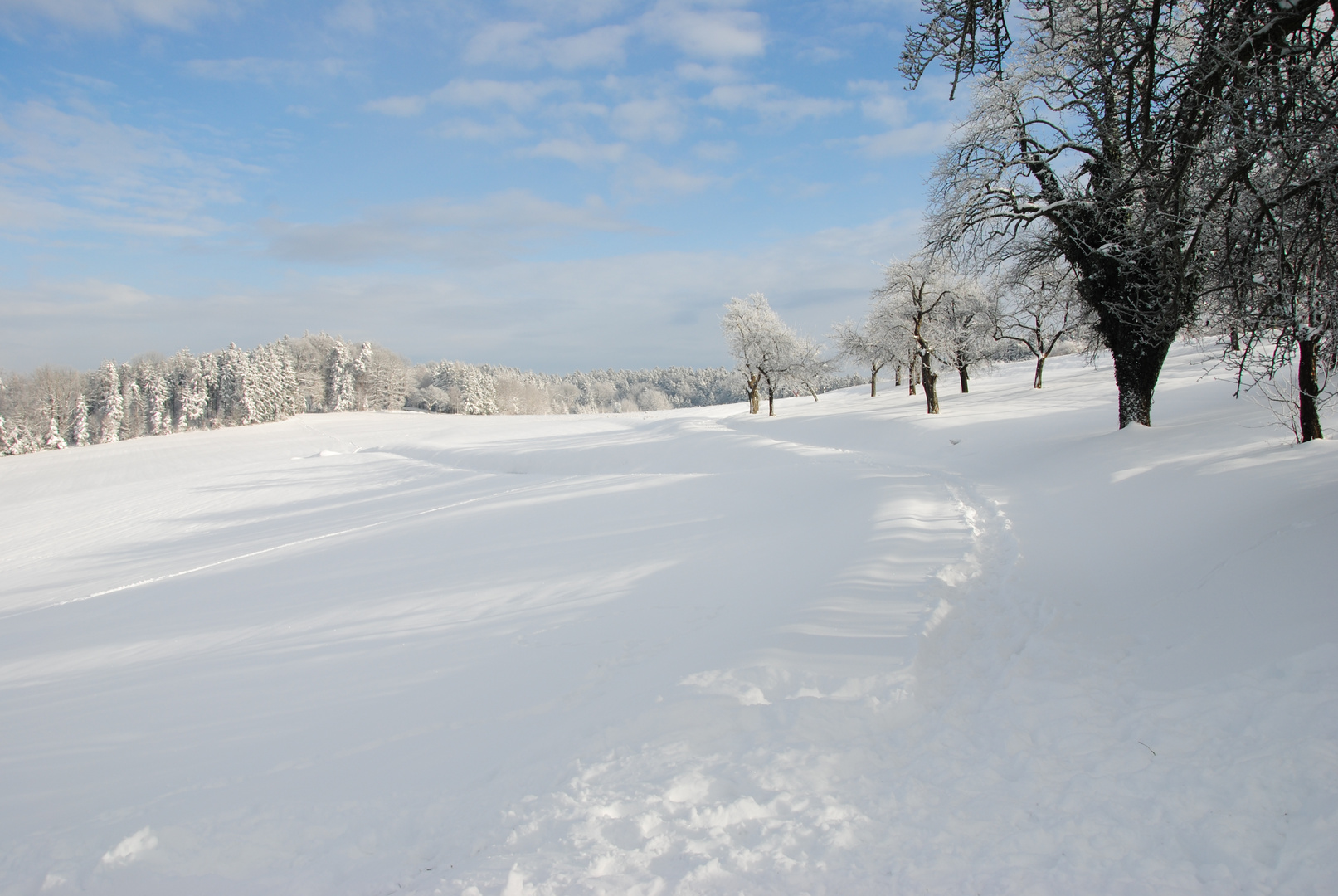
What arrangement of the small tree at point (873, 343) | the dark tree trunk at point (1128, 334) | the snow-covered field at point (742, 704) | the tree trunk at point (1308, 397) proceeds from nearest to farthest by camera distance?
the snow-covered field at point (742, 704), the tree trunk at point (1308, 397), the dark tree trunk at point (1128, 334), the small tree at point (873, 343)

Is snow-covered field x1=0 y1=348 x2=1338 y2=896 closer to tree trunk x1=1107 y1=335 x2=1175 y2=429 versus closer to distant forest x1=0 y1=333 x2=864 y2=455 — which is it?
tree trunk x1=1107 y1=335 x2=1175 y2=429

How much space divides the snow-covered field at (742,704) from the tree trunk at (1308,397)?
576 mm

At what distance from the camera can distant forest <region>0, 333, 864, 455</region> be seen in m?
55.3

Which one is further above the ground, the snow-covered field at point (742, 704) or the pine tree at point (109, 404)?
the pine tree at point (109, 404)

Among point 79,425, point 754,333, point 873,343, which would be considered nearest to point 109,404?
point 79,425

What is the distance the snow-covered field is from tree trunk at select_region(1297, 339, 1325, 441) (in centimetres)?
58

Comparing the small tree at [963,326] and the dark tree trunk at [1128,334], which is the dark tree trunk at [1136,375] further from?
the small tree at [963,326]

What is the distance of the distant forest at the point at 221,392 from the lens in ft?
182

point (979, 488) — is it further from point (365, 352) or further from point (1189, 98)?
point (365, 352)

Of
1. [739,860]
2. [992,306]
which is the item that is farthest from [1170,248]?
[992,306]

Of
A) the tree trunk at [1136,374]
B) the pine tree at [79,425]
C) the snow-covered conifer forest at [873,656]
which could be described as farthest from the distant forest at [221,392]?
the snow-covered conifer forest at [873,656]

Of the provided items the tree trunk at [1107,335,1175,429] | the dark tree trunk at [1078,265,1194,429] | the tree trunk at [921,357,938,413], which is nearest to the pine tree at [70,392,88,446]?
the tree trunk at [921,357,938,413]

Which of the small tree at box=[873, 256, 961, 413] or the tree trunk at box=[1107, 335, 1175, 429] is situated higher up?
the small tree at box=[873, 256, 961, 413]

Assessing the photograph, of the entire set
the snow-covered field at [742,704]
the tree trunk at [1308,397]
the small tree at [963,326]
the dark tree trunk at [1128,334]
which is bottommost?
the snow-covered field at [742,704]
